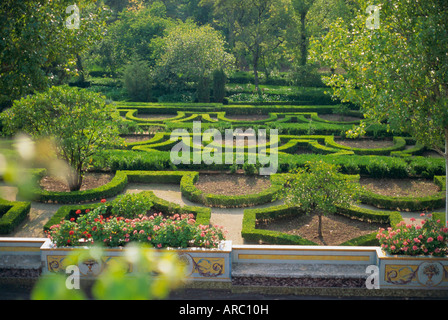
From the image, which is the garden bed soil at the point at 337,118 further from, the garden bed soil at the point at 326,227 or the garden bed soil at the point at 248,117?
the garden bed soil at the point at 326,227

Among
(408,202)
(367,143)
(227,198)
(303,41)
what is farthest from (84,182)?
(303,41)

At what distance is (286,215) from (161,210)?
3403mm

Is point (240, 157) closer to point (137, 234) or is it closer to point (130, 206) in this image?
point (130, 206)

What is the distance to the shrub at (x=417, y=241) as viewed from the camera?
844 centimetres

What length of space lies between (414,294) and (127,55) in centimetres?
2724

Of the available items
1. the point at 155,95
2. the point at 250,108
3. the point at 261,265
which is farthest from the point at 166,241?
the point at 155,95

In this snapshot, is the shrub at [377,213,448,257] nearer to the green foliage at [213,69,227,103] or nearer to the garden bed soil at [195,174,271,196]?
the garden bed soil at [195,174,271,196]

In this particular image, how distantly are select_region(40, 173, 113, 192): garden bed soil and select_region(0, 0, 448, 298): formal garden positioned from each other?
0.06 metres

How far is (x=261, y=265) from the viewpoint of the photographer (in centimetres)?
897

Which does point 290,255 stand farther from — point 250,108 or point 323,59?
point 250,108

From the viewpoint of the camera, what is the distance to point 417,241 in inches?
333

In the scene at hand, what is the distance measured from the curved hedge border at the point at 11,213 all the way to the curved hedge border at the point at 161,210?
86cm

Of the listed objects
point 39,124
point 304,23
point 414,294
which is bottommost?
point 414,294

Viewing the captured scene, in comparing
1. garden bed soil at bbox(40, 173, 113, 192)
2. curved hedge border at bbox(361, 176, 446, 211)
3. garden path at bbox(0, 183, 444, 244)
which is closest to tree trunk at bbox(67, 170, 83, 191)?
garden bed soil at bbox(40, 173, 113, 192)
